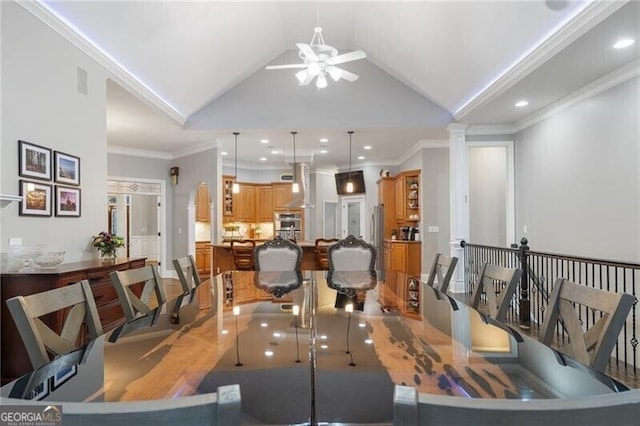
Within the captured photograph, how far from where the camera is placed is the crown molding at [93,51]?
2990mm

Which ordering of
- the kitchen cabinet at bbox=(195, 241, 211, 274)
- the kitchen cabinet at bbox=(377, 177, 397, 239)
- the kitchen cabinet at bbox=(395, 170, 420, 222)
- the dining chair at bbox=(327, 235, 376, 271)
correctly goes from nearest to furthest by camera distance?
the dining chair at bbox=(327, 235, 376, 271) → the kitchen cabinet at bbox=(395, 170, 420, 222) → the kitchen cabinet at bbox=(195, 241, 211, 274) → the kitchen cabinet at bbox=(377, 177, 397, 239)

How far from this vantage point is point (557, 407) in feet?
1.69

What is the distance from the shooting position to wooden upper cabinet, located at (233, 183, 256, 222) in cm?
979

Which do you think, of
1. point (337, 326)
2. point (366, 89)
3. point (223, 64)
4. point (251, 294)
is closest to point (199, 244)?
point (223, 64)

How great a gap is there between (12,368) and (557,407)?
10.6 ft

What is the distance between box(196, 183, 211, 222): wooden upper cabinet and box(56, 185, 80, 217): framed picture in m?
5.76

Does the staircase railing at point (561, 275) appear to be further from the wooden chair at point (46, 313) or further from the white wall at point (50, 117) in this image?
the white wall at point (50, 117)

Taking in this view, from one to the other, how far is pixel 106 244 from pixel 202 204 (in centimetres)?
583

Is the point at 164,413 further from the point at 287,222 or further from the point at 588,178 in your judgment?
the point at 287,222

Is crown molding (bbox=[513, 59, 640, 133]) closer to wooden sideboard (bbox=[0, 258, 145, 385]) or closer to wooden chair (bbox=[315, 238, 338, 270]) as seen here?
wooden chair (bbox=[315, 238, 338, 270])

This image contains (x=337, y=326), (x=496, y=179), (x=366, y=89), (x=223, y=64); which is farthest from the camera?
(x=496, y=179)

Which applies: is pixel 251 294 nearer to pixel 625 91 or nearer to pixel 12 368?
pixel 12 368

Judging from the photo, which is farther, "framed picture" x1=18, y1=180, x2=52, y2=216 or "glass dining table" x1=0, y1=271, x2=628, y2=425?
"framed picture" x1=18, y1=180, x2=52, y2=216

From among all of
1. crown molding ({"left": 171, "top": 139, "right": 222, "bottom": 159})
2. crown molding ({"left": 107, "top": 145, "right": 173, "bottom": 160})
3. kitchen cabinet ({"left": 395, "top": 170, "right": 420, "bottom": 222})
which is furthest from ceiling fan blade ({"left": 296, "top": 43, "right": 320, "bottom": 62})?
crown molding ({"left": 107, "top": 145, "right": 173, "bottom": 160})
